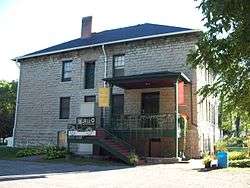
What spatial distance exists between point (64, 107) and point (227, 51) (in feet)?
82.8

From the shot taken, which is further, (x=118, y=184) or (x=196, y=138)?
(x=196, y=138)

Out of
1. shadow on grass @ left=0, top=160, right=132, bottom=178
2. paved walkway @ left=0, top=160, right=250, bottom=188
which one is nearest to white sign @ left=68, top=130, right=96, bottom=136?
shadow on grass @ left=0, top=160, right=132, bottom=178

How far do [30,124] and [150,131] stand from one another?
13.4 m

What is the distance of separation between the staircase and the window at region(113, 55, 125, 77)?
230 inches

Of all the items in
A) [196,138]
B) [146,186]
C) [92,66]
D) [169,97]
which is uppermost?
[92,66]

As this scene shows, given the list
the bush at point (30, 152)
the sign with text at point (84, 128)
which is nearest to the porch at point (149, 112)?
the sign with text at point (84, 128)

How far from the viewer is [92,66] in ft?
98.9

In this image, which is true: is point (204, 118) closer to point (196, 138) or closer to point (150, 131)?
point (196, 138)

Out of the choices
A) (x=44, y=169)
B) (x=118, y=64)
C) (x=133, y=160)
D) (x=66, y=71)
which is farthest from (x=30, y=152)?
(x=44, y=169)

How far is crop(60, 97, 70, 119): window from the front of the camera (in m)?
30.6

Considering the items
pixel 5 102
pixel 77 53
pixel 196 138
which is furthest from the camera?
pixel 5 102

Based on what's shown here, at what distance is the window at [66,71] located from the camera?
31.1 metres

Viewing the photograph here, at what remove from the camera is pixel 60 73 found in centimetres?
3156

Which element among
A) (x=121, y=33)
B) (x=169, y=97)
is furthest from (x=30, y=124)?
(x=169, y=97)
